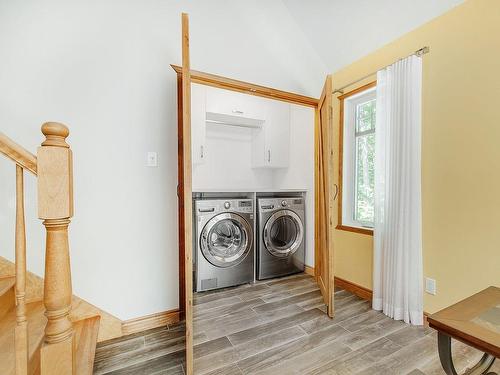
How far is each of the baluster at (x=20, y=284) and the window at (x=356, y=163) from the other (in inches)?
97.8

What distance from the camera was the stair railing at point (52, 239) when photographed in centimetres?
85

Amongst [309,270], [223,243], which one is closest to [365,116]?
[309,270]

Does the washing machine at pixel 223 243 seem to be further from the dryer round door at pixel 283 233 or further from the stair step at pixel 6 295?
the stair step at pixel 6 295

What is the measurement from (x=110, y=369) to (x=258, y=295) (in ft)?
4.50

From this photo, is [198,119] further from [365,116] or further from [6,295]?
[6,295]

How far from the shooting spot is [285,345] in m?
1.68

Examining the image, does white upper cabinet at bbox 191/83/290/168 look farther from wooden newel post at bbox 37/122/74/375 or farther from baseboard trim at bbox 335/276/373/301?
wooden newel post at bbox 37/122/74/375

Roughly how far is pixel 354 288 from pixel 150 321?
6.32 ft

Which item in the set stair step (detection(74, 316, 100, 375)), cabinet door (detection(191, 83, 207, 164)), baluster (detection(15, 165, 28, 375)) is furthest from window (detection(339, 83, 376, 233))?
baluster (detection(15, 165, 28, 375))

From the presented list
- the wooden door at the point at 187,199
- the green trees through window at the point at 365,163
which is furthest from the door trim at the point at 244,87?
the wooden door at the point at 187,199

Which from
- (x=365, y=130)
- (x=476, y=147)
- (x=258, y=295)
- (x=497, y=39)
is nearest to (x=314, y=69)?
(x=365, y=130)

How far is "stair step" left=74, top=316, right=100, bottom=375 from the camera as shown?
130 cm

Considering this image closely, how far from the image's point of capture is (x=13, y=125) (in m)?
1.57

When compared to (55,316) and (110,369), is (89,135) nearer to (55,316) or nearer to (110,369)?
(55,316)
